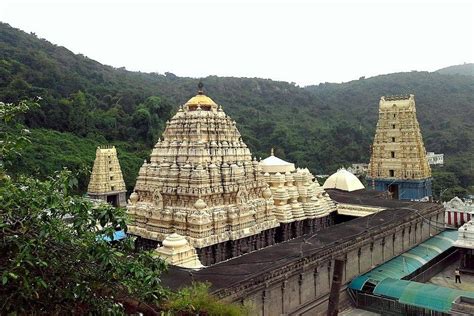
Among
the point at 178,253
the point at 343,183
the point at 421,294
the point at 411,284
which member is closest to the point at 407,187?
the point at 343,183

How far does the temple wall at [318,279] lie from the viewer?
1483cm

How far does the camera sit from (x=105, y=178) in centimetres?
3388

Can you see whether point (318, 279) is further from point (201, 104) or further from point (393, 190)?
point (393, 190)

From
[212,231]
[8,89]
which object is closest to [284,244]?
[212,231]

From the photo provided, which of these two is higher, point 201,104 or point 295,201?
point 201,104

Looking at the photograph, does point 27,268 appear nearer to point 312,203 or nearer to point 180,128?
point 180,128

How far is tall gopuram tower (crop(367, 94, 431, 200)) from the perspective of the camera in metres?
34.9

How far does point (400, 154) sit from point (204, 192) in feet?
73.3

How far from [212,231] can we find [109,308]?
12149mm

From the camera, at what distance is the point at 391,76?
14075cm

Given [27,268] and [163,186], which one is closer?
[27,268]

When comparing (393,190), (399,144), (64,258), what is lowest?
(393,190)


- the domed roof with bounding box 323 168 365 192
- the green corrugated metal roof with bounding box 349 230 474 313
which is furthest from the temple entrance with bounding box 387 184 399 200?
the green corrugated metal roof with bounding box 349 230 474 313

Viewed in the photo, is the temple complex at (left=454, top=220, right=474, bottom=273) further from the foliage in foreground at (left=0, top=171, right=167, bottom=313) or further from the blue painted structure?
the foliage in foreground at (left=0, top=171, right=167, bottom=313)
